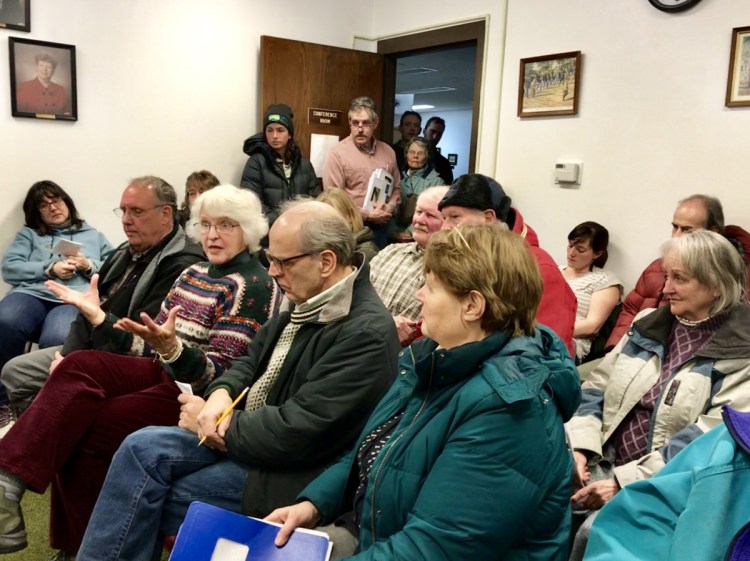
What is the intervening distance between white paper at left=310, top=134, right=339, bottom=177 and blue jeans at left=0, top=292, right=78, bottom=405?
2077 mm

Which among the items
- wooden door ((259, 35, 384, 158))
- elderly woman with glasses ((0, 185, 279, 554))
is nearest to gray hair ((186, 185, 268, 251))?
elderly woman with glasses ((0, 185, 279, 554))

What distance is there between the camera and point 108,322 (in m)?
2.11

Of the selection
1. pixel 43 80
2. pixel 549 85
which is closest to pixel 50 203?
pixel 43 80

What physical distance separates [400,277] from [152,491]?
1.19m

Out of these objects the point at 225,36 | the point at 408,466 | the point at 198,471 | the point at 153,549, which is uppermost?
the point at 225,36

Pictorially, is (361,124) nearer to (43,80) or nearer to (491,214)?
(43,80)

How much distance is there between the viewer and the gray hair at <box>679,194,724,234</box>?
275 cm

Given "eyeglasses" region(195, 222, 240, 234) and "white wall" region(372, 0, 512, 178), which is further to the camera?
"white wall" region(372, 0, 512, 178)

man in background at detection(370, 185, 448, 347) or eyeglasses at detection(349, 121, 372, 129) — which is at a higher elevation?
eyeglasses at detection(349, 121, 372, 129)

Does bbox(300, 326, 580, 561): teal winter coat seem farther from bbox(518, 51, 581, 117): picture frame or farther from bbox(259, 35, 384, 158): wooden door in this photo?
bbox(259, 35, 384, 158): wooden door

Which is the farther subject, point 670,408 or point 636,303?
point 636,303

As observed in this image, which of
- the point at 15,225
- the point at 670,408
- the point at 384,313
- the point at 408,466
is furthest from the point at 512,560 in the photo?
the point at 15,225

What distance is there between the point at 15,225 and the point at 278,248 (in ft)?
8.96

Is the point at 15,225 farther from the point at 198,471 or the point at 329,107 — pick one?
the point at 198,471
